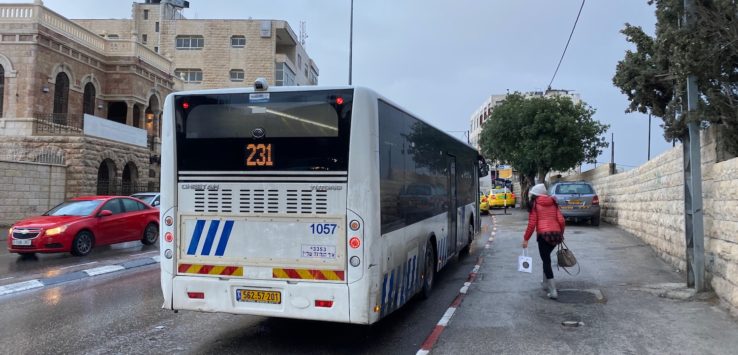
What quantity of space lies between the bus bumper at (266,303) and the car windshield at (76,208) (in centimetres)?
897

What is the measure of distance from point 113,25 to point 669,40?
60.1 metres

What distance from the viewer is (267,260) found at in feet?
18.4

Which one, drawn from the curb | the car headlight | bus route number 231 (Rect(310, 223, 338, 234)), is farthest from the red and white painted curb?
the car headlight

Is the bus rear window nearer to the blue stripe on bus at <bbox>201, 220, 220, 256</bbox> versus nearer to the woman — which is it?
the blue stripe on bus at <bbox>201, 220, 220, 256</bbox>

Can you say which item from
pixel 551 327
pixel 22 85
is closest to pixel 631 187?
pixel 551 327

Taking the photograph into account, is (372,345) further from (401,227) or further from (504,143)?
(504,143)

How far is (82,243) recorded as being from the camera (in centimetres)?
1277

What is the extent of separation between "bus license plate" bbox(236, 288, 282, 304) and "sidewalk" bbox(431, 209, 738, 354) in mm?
1698

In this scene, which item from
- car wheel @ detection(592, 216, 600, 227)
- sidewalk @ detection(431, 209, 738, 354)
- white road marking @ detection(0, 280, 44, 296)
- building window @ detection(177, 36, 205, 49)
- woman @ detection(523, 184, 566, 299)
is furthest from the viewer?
building window @ detection(177, 36, 205, 49)

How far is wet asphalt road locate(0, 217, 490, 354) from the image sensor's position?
5.69 metres

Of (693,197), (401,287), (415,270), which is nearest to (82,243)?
(415,270)

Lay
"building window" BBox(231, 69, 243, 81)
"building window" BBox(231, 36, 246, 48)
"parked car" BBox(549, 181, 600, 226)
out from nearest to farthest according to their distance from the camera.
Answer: "parked car" BBox(549, 181, 600, 226), "building window" BBox(231, 36, 246, 48), "building window" BBox(231, 69, 243, 81)

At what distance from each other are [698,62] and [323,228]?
5.69 meters

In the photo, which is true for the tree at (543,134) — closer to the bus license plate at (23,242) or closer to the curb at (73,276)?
the curb at (73,276)
